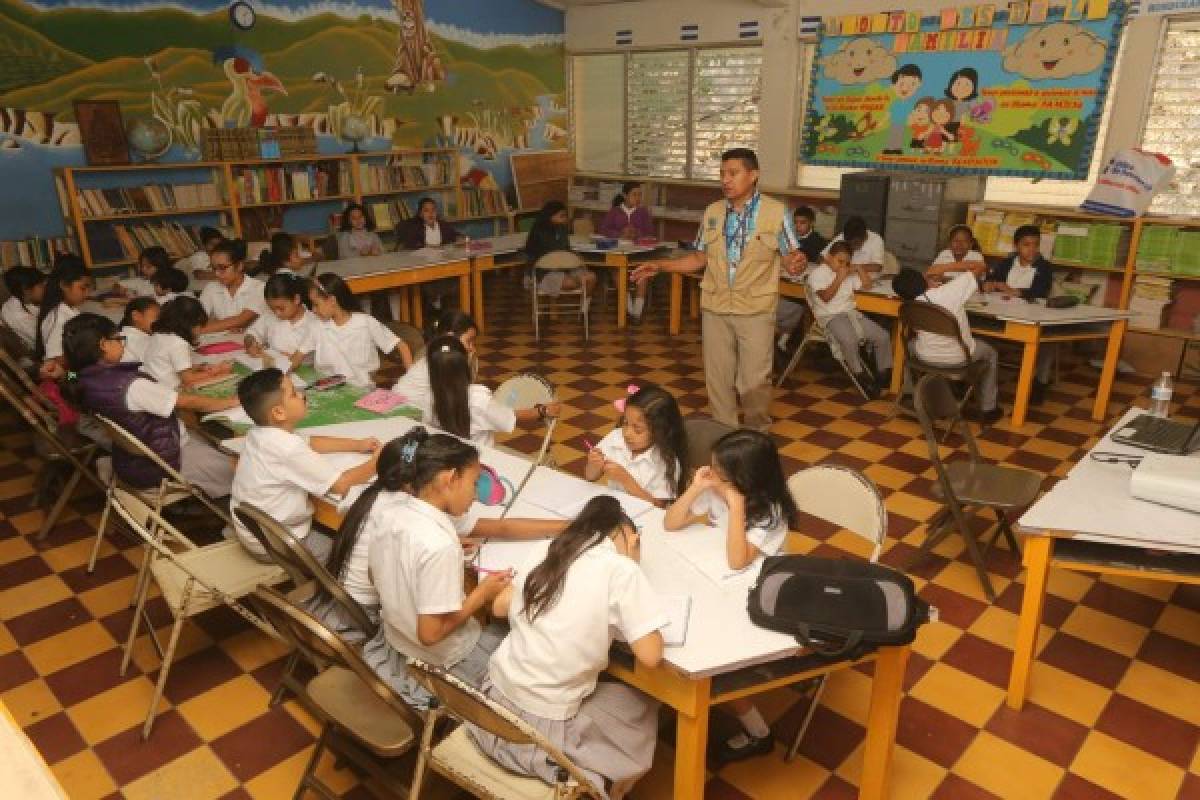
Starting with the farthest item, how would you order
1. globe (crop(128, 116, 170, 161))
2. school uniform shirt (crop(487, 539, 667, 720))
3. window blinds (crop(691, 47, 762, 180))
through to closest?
window blinds (crop(691, 47, 762, 180)) < globe (crop(128, 116, 170, 161)) < school uniform shirt (crop(487, 539, 667, 720))

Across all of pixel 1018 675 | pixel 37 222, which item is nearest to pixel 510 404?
pixel 1018 675

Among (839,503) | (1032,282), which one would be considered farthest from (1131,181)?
(839,503)

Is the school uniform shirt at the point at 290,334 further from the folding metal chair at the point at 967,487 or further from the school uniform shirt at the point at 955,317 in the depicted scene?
the school uniform shirt at the point at 955,317

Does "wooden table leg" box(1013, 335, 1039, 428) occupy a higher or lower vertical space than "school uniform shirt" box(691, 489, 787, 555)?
lower

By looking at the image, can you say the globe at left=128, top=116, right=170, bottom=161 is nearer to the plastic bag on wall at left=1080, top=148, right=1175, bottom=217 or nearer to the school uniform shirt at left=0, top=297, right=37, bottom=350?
the school uniform shirt at left=0, top=297, right=37, bottom=350

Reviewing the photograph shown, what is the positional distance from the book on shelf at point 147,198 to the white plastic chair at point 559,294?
308 centimetres

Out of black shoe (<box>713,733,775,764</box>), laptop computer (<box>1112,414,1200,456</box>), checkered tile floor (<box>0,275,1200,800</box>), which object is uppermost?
laptop computer (<box>1112,414,1200,456</box>)

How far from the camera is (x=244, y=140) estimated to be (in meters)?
7.81

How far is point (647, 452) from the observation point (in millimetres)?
3109

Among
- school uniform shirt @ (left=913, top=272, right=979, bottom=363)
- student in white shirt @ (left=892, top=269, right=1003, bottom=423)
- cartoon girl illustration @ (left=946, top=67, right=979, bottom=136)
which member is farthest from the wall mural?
school uniform shirt @ (left=913, top=272, right=979, bottom=363)

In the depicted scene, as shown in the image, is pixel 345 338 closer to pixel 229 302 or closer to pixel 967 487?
pixel 229 302

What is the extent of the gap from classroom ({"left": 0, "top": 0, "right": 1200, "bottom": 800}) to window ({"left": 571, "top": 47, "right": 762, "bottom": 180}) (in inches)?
2.2

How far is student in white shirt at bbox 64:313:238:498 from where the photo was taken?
11.7 ft

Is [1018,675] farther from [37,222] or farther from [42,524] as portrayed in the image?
[37,222]
